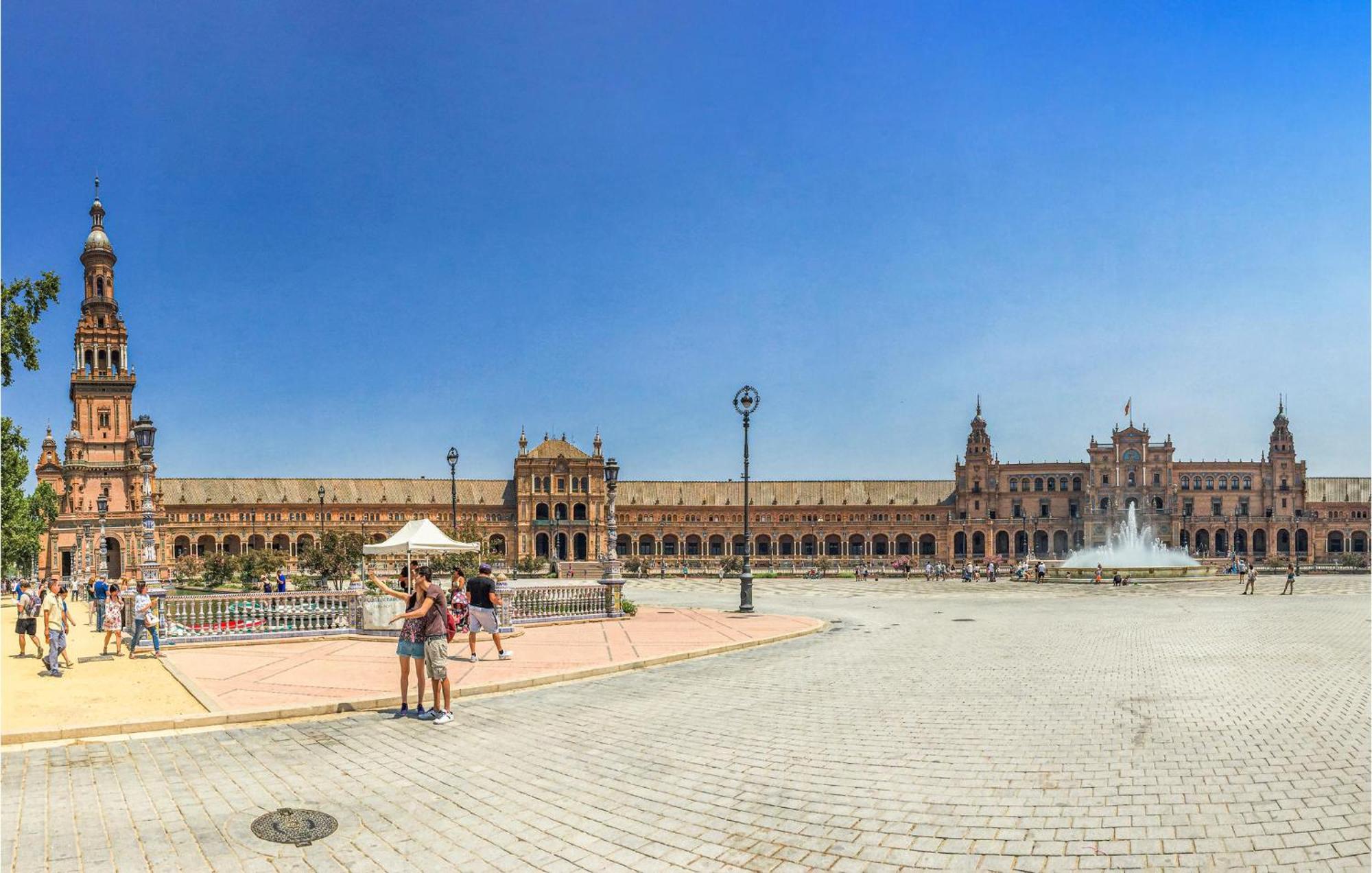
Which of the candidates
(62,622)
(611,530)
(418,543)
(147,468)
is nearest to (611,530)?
(611,530)

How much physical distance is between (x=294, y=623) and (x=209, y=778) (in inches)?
501

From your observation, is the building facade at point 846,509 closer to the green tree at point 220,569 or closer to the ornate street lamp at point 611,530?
the green tree at point 220,569

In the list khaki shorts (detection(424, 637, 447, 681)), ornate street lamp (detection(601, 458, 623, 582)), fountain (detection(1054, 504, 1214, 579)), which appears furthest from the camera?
fountain (detection(1054, 504, 1214, 579))

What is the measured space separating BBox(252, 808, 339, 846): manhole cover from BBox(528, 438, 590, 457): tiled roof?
4049 inches

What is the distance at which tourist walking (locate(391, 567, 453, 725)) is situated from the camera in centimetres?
1056

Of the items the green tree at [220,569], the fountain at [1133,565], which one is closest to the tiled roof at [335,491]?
the green tree at [220,569]

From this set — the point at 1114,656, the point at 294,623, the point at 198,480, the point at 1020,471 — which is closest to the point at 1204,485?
the point at 1020,471

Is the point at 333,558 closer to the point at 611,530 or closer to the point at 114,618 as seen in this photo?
the point at 611,530

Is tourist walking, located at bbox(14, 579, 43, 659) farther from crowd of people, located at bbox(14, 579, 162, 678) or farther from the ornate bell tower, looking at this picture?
the ornate bell tower

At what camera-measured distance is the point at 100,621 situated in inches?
926

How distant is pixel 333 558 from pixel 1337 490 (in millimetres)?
119986

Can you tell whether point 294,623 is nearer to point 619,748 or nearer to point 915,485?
point 619,748

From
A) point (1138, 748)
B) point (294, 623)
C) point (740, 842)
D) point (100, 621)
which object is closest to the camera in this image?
point (740, 842)

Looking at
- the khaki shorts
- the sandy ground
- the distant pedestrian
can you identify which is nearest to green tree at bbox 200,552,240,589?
the distant pedestrian
